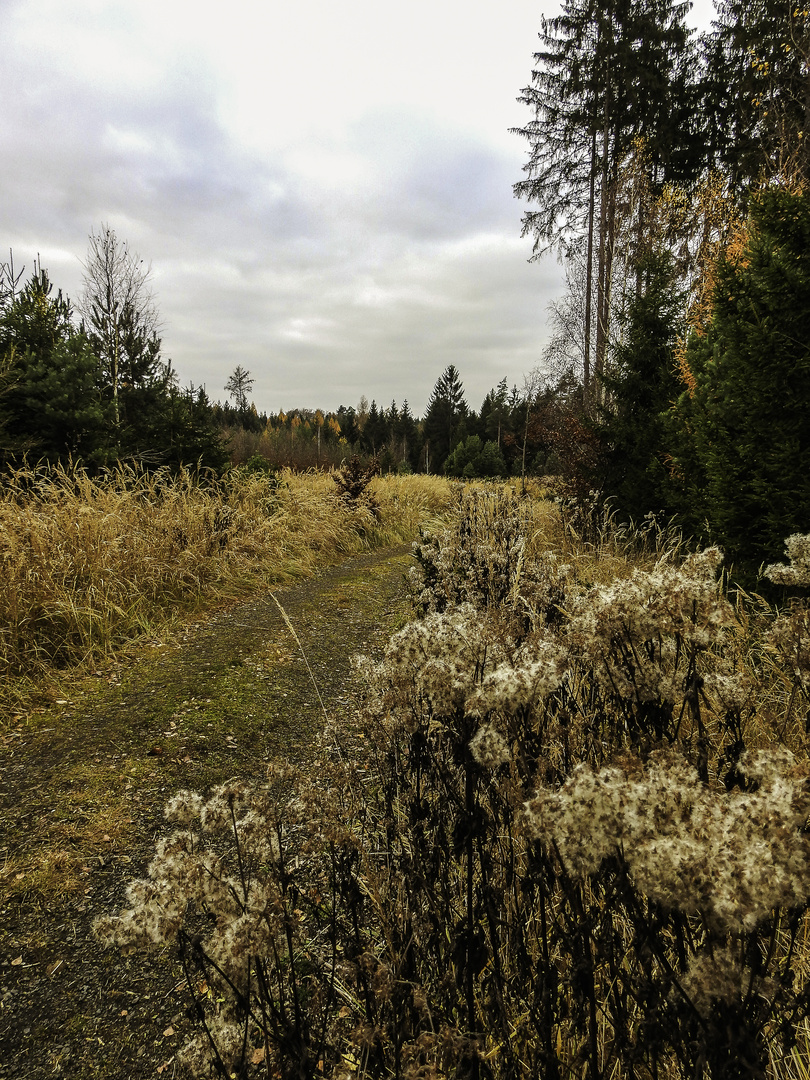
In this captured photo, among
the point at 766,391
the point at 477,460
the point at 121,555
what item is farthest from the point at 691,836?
the point at 477,460

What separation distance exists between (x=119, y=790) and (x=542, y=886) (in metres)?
2.19

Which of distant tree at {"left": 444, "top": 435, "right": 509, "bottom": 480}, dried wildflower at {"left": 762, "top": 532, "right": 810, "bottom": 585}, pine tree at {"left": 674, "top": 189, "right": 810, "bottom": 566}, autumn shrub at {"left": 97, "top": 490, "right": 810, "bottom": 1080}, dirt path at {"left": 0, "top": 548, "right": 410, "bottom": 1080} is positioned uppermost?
distant tree at {"left": 444, "top": 435, "right": 509, "bottom": 480}

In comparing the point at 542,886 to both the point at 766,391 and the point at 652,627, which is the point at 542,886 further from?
the point at 766,391

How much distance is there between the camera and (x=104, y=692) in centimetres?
342

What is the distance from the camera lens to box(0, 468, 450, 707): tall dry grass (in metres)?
3.75

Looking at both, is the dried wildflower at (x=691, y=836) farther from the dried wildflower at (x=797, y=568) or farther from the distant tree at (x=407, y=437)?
the distant tree at (x=407, y=437)

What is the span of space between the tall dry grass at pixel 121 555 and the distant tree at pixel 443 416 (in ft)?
153

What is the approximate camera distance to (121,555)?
15.3 ft

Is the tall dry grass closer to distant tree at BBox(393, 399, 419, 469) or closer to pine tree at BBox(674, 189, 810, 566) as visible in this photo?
pine tree at BBox(674, 189, 810, 566)

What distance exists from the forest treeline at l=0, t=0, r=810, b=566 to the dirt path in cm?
357

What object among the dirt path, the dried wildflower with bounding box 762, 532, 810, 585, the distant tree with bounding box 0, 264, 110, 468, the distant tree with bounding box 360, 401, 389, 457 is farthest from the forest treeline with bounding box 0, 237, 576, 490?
the distant tree with bounding box 360, 401, 389, 457

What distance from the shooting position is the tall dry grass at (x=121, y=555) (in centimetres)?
375

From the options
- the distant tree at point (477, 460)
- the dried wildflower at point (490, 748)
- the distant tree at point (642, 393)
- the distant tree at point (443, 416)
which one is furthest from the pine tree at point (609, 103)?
the distant tree at point (443, 416)

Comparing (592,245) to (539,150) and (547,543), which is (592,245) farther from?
(547,543)
